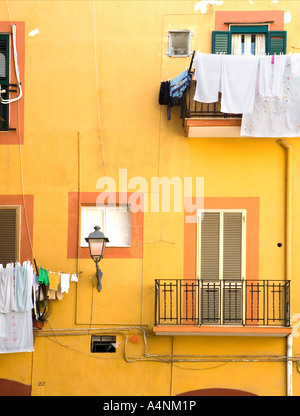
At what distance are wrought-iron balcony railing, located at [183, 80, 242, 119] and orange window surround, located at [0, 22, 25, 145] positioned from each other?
334 centimetres

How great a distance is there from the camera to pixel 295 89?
22094mm

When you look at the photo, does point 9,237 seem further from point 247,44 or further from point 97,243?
point 247,44

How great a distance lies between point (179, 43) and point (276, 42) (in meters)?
1.93

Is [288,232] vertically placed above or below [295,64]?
below

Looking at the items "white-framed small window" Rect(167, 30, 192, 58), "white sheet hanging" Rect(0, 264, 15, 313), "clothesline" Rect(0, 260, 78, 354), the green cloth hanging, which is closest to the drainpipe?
"white-framed small window" Rect(167, 30, 192, 58)

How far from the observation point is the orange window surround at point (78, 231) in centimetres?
2275

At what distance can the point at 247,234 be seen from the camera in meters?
22.7

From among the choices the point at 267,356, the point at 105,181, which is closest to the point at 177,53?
the point at 105,181

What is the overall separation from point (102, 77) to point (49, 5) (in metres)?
1.85

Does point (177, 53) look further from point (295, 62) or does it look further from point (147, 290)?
point (147, 290)

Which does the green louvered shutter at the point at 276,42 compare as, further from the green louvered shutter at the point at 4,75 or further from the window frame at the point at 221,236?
the green louvered shutter at the point at 4,75

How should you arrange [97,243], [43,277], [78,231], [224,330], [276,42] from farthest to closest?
[276,42]
[78,231]
[43,277]
[224,330]
[97,243]

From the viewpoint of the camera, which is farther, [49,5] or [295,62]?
[49,5]

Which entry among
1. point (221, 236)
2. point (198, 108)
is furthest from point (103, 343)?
point (198, 108)
